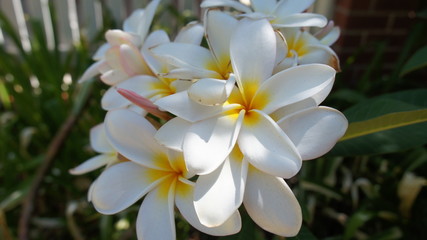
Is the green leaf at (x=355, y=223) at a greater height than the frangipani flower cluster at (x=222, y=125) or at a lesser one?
lesser

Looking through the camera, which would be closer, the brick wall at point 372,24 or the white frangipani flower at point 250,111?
the white frangipani flower at point 250,111

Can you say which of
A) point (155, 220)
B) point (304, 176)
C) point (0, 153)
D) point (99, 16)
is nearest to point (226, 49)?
point (155, 220)

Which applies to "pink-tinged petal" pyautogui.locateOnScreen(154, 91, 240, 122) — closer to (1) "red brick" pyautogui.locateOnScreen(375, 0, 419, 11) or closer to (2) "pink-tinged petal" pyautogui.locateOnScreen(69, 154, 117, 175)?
(2) "pink-tinged petal" pyautogui.locateOnScreen(69, 154, 117, 175)

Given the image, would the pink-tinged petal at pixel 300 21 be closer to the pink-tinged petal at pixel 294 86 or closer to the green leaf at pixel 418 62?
the pink-tinged petal at pixel 294 86

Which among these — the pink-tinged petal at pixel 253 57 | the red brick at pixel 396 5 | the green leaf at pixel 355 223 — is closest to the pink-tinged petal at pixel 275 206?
the pink-tinged petal at pixel 253 57

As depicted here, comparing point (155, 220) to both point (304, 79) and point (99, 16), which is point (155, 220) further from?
point (99, 16)

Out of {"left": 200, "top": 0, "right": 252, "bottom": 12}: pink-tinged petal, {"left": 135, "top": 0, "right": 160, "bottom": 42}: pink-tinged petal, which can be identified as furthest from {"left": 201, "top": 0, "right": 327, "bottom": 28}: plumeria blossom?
{"left": 135, "top": 0, "right": 160, "bottom": 42}: pink-tinged petal
